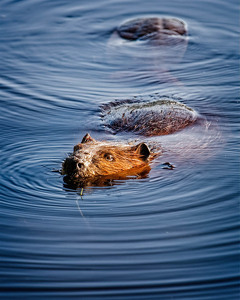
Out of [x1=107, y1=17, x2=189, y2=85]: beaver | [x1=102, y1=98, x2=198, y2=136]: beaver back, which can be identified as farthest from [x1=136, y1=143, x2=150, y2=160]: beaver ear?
[x1=107, y1=17, x2=189, y2=85]: beaver

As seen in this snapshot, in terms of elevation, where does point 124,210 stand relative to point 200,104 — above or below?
below

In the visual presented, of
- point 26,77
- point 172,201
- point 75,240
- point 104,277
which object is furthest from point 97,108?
point 104,277

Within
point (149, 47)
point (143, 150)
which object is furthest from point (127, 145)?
point (149, 47)

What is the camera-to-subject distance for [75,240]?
15.0ft

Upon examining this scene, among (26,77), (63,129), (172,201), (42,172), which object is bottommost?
(172,201)

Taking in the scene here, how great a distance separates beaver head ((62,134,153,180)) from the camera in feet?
18.8

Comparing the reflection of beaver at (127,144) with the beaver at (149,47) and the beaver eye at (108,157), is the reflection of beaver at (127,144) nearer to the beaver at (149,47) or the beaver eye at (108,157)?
the beaver eye at (108,157)

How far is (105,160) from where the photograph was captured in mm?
5961

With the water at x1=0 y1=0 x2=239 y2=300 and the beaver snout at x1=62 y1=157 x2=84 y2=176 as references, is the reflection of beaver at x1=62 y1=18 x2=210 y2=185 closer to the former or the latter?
the beaver snout at x1=62 y1=157 x2=84 y2=176

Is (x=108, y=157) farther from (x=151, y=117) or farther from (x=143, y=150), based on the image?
(x=151, y=117)

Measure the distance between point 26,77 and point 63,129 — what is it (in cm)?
235

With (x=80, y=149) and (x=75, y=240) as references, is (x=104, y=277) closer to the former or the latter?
(x=75, y=240)

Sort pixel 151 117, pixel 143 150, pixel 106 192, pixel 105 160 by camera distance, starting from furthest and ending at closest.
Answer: pixel 151 117
pixel 143 150
pixel 105 160
pixel 106 192

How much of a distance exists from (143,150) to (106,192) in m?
0.89
